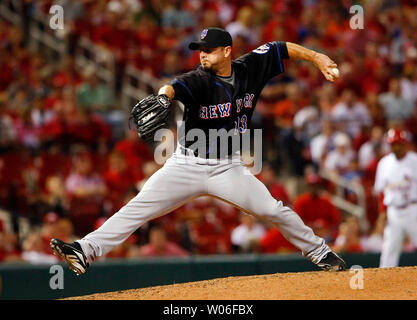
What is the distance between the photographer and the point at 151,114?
449cm

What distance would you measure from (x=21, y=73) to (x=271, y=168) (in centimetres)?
404

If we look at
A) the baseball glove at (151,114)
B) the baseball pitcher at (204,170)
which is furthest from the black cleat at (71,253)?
the baseball glove at (151,114)

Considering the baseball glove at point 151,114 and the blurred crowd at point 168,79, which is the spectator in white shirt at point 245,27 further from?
the baseball glove at point 151,114

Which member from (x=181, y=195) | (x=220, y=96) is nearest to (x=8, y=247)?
(x=181, y=195)

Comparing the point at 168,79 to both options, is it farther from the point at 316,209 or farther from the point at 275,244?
the point at 275,244

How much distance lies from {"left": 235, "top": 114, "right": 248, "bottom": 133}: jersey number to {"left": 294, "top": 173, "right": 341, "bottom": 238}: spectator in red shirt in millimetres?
3522

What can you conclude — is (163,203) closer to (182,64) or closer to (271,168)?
(271,168)

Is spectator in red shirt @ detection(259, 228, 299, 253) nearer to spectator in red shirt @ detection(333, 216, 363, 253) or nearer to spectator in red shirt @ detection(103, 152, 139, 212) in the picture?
spectator in red shirt @ detection(333, 216, 363, 253)

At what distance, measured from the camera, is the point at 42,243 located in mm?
7887

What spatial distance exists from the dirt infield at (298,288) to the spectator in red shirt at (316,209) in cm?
287

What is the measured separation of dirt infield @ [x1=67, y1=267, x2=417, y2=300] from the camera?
4.80m

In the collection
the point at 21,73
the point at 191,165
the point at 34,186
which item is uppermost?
the point at 21,73

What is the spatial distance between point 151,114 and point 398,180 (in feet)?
13.0

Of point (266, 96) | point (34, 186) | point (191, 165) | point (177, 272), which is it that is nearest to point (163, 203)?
point (191, 165)
